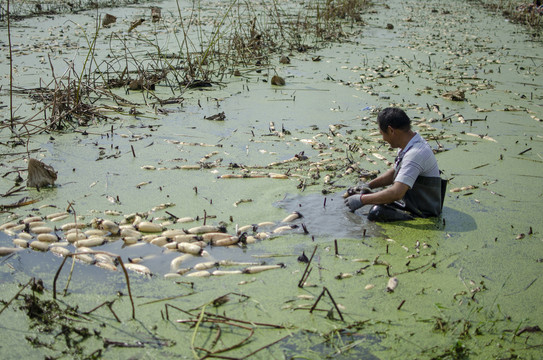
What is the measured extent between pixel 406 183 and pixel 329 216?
0.55 meters

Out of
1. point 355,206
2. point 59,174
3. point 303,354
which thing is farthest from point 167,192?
point 303,354

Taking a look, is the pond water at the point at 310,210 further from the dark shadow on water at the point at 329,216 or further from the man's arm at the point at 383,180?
the man's arm at the point at 383,180

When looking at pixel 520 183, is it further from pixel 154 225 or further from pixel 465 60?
pixel 465 60

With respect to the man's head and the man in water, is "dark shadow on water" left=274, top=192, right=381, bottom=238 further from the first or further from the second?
Result: the man's head

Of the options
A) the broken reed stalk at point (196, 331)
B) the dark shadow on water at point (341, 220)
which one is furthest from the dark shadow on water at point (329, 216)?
the broken reed stalk at point (196, 331)

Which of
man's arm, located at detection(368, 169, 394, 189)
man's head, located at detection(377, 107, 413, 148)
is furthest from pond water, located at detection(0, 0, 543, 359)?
man's head, located at detection(377, 107, 413, 148)

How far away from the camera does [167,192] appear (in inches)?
146

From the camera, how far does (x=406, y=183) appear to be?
3227mm

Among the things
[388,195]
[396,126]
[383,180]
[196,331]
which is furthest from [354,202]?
[196,331]

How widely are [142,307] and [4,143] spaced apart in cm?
287

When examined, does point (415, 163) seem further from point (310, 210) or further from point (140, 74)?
point (140, 74)

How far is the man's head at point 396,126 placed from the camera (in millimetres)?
3318

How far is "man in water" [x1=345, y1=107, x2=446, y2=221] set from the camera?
325cm

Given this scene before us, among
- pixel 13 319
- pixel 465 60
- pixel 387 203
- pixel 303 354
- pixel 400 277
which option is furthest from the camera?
pixel 465 60
